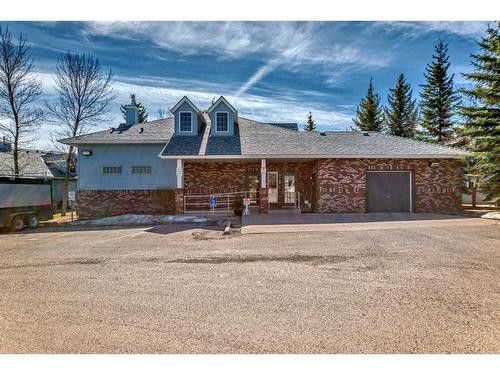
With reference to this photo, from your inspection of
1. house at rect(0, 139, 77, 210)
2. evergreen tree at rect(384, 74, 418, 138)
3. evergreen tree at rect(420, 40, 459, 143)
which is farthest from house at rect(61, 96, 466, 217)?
evergreen tree at rect(384, 74, 418, 138)

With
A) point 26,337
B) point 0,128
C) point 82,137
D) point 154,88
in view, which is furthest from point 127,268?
Answer: point 0,128

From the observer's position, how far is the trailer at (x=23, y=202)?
1138cm

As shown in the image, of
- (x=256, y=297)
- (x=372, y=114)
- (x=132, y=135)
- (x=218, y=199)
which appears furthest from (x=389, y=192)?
(x=372, y=114)

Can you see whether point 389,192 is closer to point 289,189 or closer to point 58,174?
point 289,189

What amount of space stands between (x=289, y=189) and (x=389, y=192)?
5.63 meters

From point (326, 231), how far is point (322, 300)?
5.69 metres

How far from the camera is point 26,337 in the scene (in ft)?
10.7

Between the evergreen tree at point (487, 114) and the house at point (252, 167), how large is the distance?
1415 millimetres

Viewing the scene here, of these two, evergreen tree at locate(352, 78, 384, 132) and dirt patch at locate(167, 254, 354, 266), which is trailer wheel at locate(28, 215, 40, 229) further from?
evergreen tree at locate(352, 78, 384, 132)

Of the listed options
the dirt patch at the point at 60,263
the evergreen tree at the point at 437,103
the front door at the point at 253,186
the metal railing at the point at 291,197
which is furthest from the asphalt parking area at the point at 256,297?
the evergreen tree at the point at 437,103

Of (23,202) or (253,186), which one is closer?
(23,202)

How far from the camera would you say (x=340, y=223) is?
36.5 feet

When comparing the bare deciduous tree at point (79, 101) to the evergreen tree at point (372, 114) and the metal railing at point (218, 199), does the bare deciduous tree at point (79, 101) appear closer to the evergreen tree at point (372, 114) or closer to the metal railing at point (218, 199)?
the metal railing at point (218, 199)

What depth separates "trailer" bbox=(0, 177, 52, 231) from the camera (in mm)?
11383
